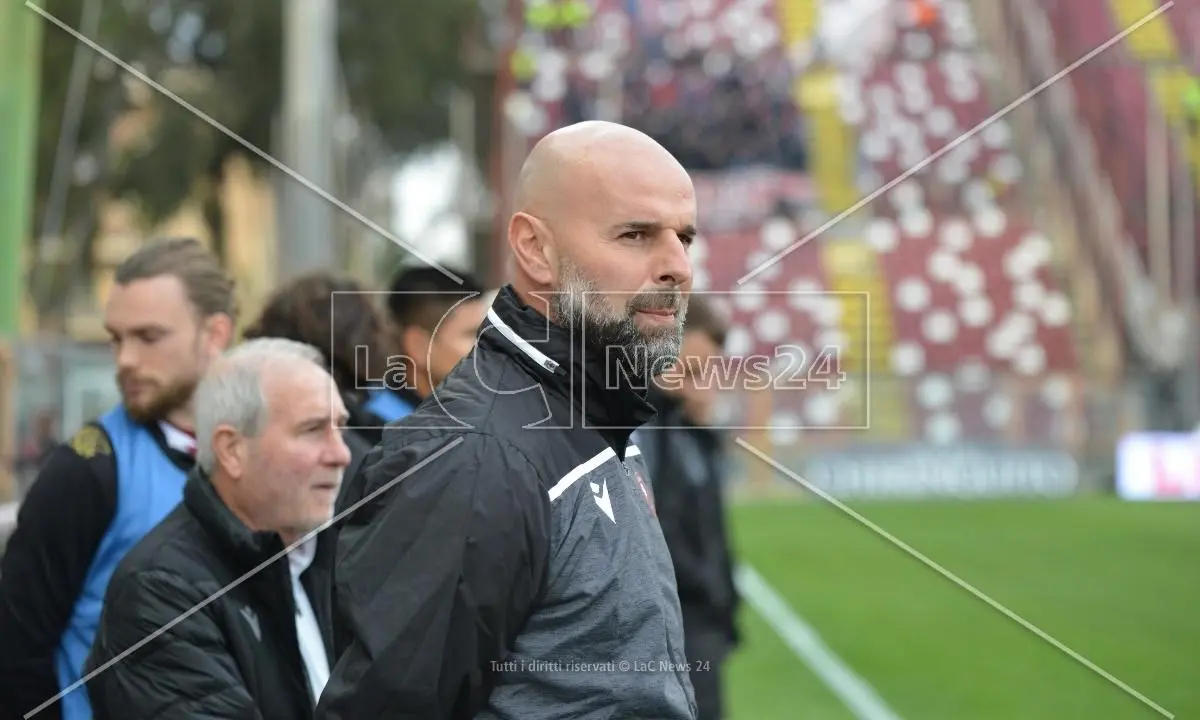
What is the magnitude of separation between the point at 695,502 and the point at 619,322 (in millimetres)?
3175

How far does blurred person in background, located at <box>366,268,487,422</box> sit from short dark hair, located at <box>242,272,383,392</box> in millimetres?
283

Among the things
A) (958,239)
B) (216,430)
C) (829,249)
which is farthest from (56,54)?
(216,430)

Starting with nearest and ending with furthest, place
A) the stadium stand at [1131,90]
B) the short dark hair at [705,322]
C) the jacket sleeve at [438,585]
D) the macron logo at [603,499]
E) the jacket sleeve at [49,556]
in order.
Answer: the jacket sleeve at [438,585] < the macron logo at [603,499] < the jacket sleeve at [49,556] < the short dark hair at [705,322] < the stadium stand at [1131,90]

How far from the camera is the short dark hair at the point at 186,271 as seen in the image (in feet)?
12.9

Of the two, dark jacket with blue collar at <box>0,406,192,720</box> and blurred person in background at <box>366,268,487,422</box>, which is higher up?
blurred person in background at <box>366,268,487,422</box>

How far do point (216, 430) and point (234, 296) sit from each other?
956 millimetres

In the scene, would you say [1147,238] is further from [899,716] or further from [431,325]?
[431,325]

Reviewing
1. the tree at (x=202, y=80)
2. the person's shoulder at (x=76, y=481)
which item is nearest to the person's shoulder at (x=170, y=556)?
the person's shoulder at (x=76, y=481)

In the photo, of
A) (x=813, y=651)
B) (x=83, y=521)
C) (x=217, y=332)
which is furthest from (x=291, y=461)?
(x=813, y=651)

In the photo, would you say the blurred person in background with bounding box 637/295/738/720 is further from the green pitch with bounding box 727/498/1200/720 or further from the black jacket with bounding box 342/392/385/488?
the green pitch with bounding box 727/498/1200/720

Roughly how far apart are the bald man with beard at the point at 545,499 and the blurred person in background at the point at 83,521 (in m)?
1.27

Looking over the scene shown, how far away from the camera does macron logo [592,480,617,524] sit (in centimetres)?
224
